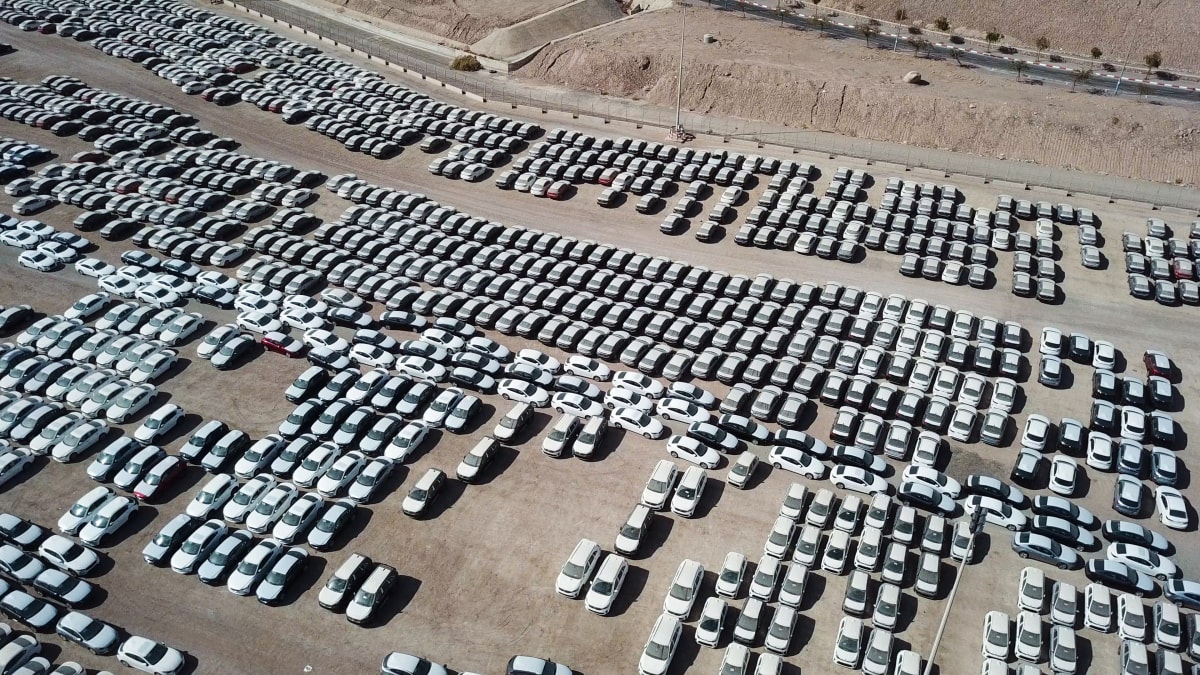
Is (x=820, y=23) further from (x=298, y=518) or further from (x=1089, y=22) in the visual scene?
(x=298, y=518)

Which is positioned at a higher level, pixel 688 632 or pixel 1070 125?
pixel 1070 125

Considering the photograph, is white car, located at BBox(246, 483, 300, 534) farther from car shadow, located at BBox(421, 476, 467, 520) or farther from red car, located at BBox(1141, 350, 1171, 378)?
red car, located at BBox(1141, 350, 1171, 378)

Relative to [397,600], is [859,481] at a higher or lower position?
higher

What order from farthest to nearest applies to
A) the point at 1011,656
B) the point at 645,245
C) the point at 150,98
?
the point at 150,98
the point at 645,245
the point at 1011,656

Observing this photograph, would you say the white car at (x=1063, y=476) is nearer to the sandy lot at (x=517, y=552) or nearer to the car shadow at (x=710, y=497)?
the sandy lot at (x=517, y=552)

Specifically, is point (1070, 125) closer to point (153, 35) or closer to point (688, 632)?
point (688, 632)

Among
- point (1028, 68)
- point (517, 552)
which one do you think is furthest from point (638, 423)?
point (1028, 68)

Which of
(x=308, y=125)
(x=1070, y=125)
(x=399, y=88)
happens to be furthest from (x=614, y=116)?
(x=1070, y=125)

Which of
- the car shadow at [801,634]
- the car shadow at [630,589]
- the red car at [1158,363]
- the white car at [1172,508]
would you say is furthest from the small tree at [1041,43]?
the car shadow at [630,589]
